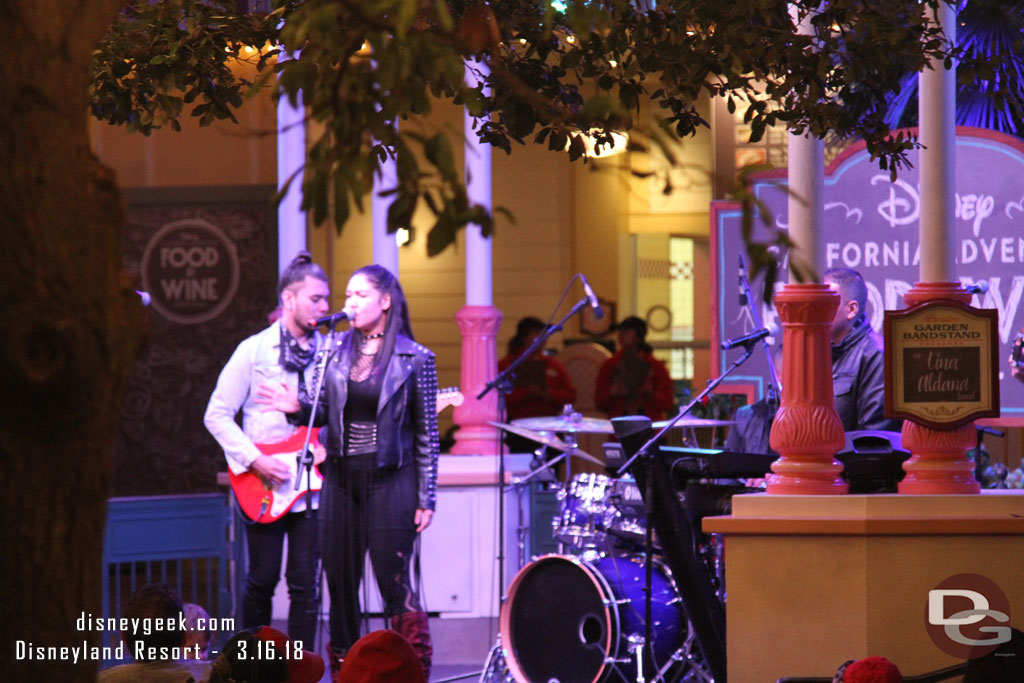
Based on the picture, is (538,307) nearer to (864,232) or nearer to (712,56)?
(864,232)

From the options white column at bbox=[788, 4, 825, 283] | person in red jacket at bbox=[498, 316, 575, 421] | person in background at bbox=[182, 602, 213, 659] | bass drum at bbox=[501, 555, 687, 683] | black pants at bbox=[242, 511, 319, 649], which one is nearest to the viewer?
person in background at bbox=[182, 602, 213, 659]

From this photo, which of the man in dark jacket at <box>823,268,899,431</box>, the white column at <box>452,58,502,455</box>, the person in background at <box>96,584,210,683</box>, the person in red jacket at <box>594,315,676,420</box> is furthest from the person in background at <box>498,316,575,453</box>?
the person in background at <box>96,584,210,683</box>

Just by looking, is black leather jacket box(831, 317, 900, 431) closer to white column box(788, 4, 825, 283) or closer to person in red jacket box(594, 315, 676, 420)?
white column box(788, 4, 825, 283)

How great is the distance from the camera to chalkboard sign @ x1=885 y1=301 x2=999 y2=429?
491cm

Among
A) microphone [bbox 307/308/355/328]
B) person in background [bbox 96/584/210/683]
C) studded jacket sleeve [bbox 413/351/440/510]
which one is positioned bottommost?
person in background [bbox 96/584/210/683]

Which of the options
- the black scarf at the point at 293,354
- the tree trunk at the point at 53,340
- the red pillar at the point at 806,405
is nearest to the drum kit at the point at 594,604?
the black scarf at the point at 293,354

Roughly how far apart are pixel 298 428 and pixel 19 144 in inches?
183

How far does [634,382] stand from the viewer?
454 inches

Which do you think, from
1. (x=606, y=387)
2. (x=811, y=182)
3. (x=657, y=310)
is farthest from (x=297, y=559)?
(x=657, y=310)

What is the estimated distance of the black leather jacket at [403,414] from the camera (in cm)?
600

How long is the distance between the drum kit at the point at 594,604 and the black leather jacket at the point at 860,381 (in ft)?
1.66

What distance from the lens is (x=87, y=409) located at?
6.71ft

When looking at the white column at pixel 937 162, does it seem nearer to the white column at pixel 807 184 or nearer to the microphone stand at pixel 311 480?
the white column at pixel 807 184

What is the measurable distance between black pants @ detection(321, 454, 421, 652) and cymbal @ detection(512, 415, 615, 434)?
94cm
